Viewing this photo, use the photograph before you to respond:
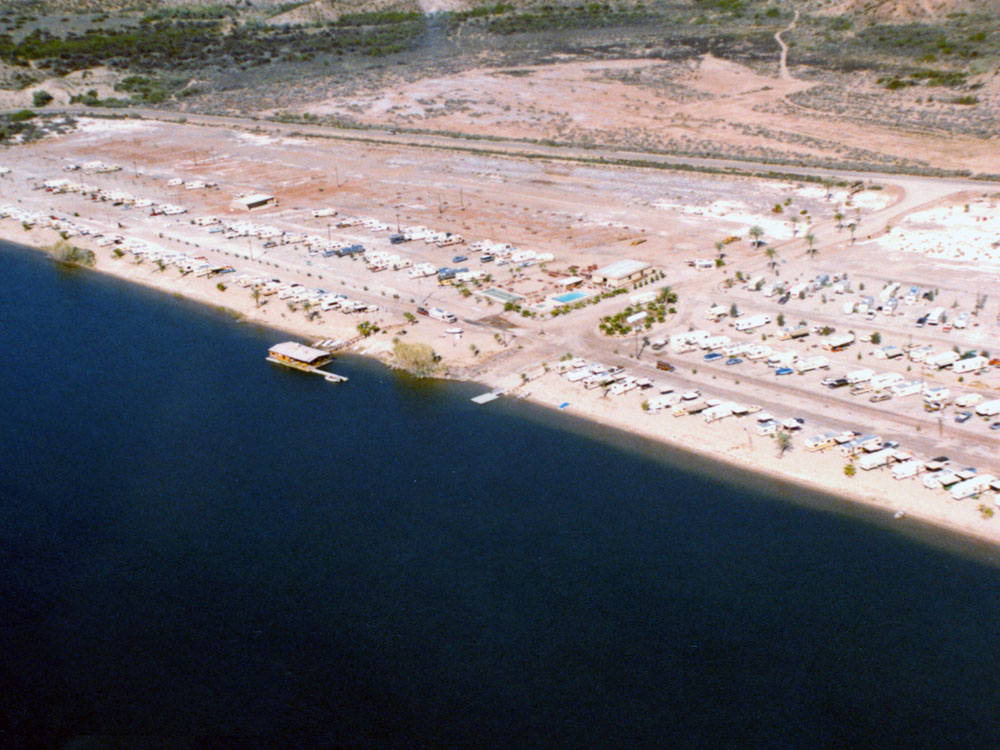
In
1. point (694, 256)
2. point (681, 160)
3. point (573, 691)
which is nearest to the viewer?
point (573, 691)

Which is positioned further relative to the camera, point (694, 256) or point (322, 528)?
point (694, 256)

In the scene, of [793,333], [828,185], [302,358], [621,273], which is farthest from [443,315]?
[828,185]

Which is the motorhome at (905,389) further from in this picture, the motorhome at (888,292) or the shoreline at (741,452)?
the motorhome at (888,292)

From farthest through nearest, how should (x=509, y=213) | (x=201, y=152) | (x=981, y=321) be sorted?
1. (x=201, y=152)
2. (x=509, y=213)
3. (x=981, y=321)

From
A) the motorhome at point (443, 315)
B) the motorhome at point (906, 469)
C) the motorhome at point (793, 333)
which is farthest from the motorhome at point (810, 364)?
the motorhome at point (443, 315)

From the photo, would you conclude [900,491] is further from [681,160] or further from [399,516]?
[681,160]

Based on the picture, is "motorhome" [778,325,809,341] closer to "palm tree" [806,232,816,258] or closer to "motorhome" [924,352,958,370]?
"motorhome" [924,352,958,370]

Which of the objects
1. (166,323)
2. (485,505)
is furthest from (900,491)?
(166,323)

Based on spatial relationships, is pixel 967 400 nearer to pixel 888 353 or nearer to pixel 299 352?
pixel 888 353
